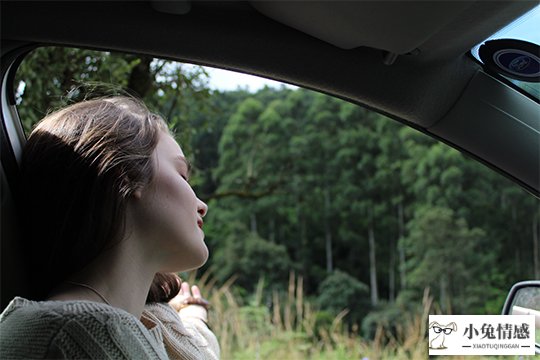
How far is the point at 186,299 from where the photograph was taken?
1.75 m

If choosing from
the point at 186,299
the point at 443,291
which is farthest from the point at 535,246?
the point at 186,299

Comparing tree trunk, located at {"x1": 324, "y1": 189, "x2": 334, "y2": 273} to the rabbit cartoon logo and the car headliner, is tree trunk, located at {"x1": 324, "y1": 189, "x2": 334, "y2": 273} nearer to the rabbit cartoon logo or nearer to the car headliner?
the rabbit cartoon logo

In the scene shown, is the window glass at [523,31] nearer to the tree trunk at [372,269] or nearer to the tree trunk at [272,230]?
the tree trunk at [372,269]

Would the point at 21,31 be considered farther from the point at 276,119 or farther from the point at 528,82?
the point at 276,119

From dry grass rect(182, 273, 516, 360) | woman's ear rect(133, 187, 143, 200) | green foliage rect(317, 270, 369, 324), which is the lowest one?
green foliage rect(317, 270, 369, 324)

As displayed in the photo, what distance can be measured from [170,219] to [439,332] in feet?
4.18

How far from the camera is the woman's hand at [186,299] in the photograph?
1.74 metres

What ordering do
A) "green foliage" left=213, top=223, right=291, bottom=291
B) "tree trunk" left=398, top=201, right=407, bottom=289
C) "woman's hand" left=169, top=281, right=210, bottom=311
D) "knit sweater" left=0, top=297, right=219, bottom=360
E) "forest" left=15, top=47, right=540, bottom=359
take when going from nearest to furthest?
"knit sweater" left=0, top=297, right=219, bottom=360
"woman's hand" left=169, top=281, right=210, bottom=311
"forest" left=15, top=47, right=540, bottom=359
"green foliage" left=213, top=223, right=291, bottom=291
"tree trunk" left=398, top=201, right=407, bottom=289

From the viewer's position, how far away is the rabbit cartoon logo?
2.15m

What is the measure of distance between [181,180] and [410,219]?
16.1 m

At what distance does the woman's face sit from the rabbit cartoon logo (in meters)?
1.08

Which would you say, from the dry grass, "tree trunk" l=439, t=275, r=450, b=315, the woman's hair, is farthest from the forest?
the woman's hair

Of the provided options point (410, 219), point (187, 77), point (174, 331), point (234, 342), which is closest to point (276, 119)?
point (410, 219)

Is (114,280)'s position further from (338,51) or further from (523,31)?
(523,31)
